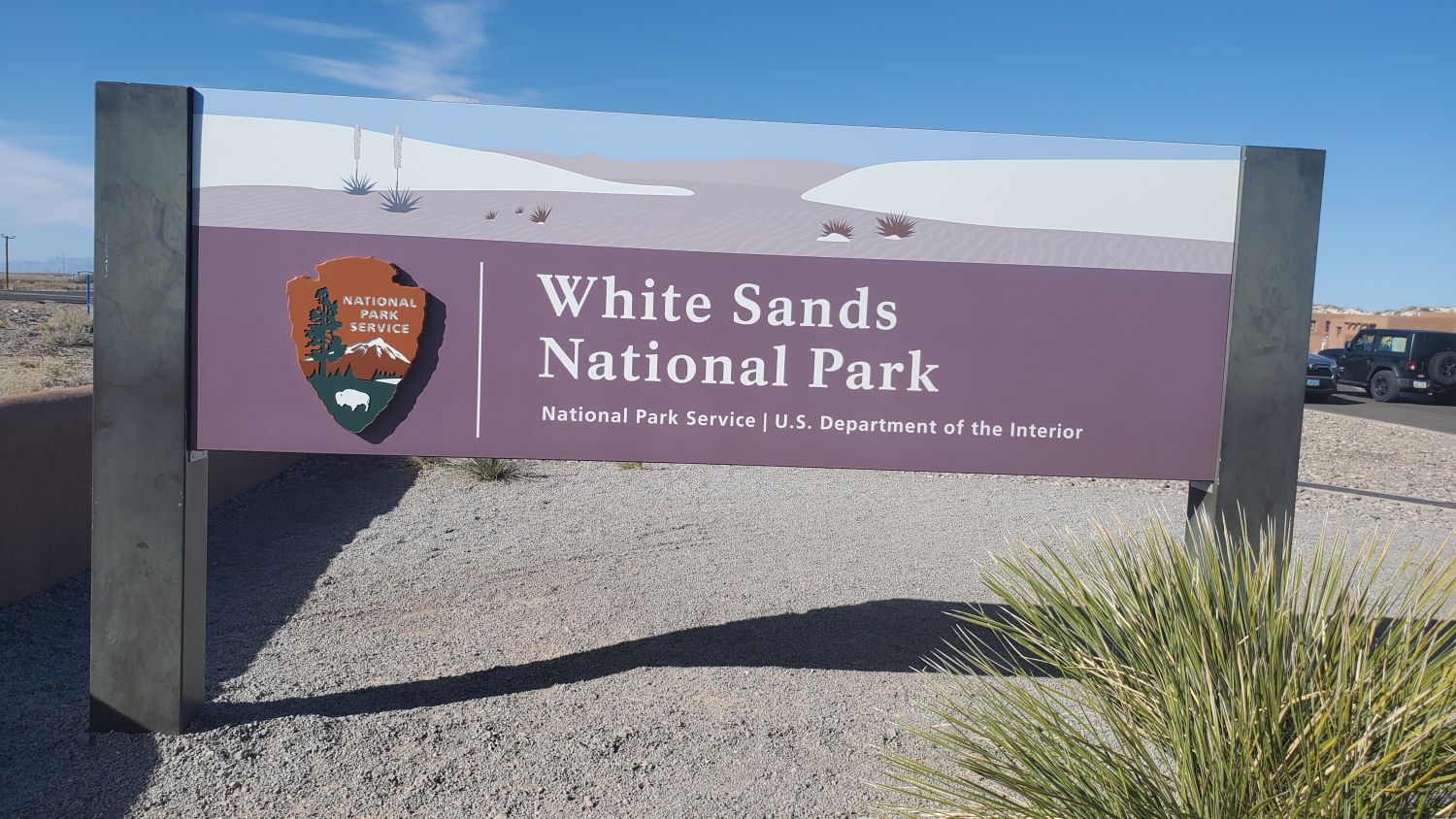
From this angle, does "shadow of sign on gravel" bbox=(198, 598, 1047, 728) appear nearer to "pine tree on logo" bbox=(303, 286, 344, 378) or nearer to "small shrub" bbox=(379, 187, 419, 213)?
"pine tree on logo" bbox=(303, 286, 344, 378)

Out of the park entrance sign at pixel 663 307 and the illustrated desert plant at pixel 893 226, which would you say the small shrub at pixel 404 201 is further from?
the illustrated desert plant at pixel 893 226

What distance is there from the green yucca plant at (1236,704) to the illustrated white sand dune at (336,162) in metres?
2.62

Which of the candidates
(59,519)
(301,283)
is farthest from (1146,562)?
(59,519)

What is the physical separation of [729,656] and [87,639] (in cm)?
→ 344

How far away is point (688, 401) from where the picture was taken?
4.39 metres

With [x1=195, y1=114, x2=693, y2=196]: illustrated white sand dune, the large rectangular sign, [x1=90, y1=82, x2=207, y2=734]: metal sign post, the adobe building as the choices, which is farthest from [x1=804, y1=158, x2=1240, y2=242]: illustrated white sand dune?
the adobe building

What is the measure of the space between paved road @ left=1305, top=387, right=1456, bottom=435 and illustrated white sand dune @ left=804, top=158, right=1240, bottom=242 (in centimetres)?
1669

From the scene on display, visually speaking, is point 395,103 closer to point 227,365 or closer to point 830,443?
point 227,365

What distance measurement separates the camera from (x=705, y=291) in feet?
14.3

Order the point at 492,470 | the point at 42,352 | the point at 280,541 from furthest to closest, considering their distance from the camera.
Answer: the point at 42,352
the point at 492,470
the point at 280,541

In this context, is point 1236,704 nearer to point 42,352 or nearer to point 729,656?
point 729,656

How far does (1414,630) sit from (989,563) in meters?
5.06

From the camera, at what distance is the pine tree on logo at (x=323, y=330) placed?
4.20m

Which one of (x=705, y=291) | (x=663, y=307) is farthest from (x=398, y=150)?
(x=705, y=291)
